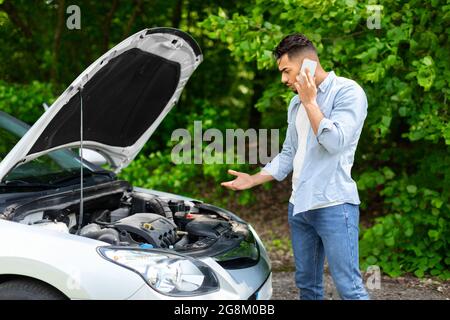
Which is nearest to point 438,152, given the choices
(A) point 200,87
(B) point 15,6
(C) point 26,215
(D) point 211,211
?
(D) point 211,211

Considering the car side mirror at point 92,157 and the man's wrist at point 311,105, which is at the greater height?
the man's wrist at point 311,105

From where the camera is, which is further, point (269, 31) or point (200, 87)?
point (200, 87)

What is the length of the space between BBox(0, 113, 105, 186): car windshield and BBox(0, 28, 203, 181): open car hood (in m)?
0.19

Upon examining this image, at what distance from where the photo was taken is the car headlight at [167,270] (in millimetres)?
3291

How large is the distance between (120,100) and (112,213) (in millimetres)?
750

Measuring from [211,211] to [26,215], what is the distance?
1.49 metres

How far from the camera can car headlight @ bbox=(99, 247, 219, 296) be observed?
3291mm

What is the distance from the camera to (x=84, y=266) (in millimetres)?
3246

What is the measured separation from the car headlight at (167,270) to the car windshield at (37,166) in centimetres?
97

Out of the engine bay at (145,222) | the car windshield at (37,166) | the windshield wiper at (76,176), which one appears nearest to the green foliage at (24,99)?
the car windshield at (37,166)

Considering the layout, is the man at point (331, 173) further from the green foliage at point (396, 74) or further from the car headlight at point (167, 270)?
the green foliage at point (396, 74)
